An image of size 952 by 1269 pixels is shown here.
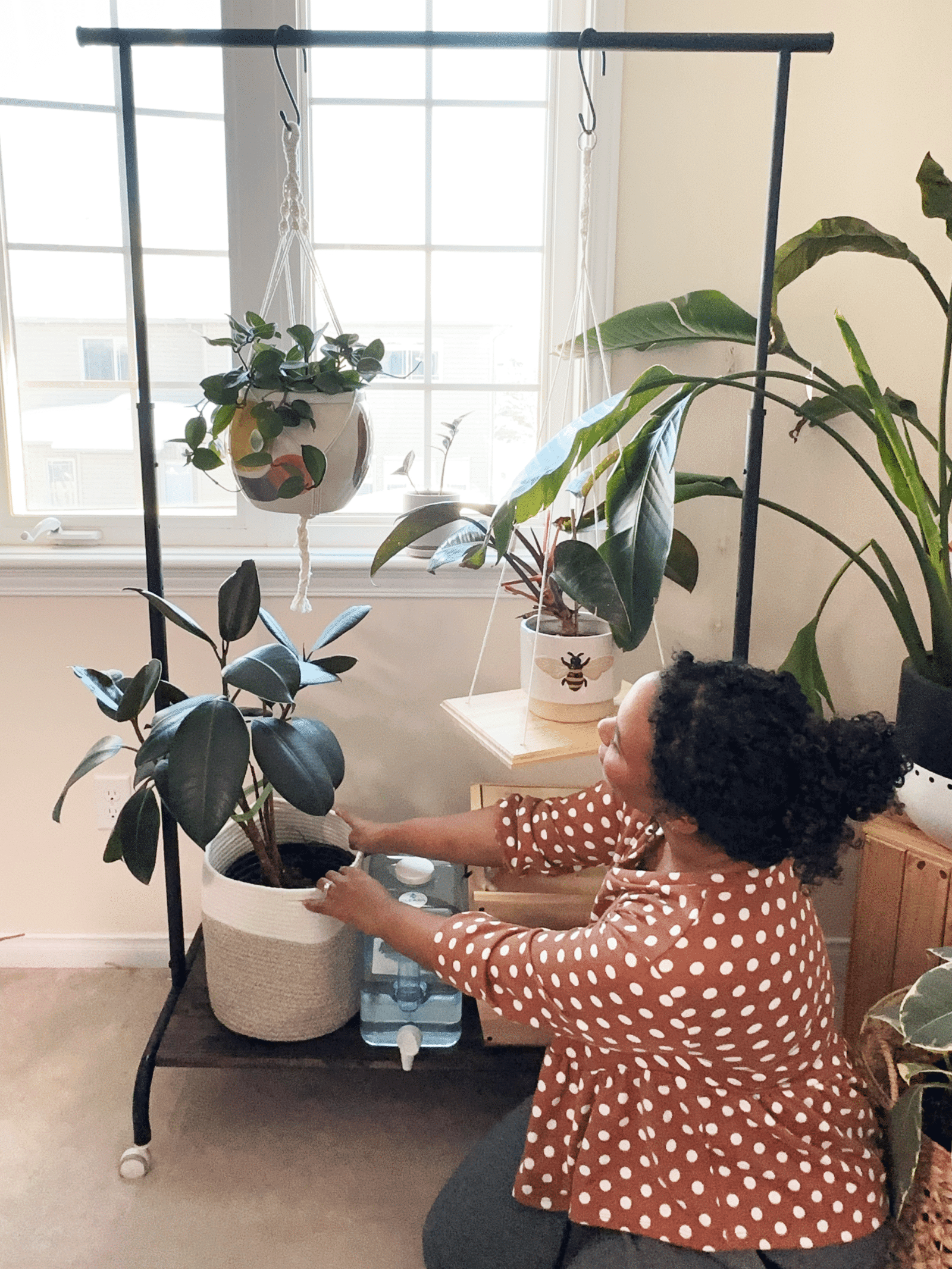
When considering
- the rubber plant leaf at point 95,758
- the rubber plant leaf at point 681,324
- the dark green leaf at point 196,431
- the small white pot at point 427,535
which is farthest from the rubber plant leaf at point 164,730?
the rubber plant leaf at point 681,324

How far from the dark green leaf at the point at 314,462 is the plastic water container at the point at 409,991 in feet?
2.14

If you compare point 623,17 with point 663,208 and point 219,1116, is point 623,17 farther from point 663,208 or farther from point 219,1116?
point 219,1116

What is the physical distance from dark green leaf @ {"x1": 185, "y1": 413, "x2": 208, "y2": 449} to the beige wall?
1.92ft

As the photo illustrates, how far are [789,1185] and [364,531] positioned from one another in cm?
130

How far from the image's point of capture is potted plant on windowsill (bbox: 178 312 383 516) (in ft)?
4.26

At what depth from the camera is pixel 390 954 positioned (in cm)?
162

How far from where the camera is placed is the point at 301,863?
1659 millimetres

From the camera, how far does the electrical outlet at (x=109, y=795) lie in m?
1.92

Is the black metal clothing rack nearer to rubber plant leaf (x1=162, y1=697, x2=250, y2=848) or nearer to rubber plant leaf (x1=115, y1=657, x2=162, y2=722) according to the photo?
rubber plant leaf (x1=115, y1=657, x2=162, y2=722)

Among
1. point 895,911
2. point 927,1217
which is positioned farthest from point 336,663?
point 927,1217

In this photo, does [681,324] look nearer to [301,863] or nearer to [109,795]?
[301,863]

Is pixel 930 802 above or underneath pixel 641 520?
underneath

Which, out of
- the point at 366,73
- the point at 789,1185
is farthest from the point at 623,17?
A: the point at 789,1185

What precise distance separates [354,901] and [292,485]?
564 millimetres
